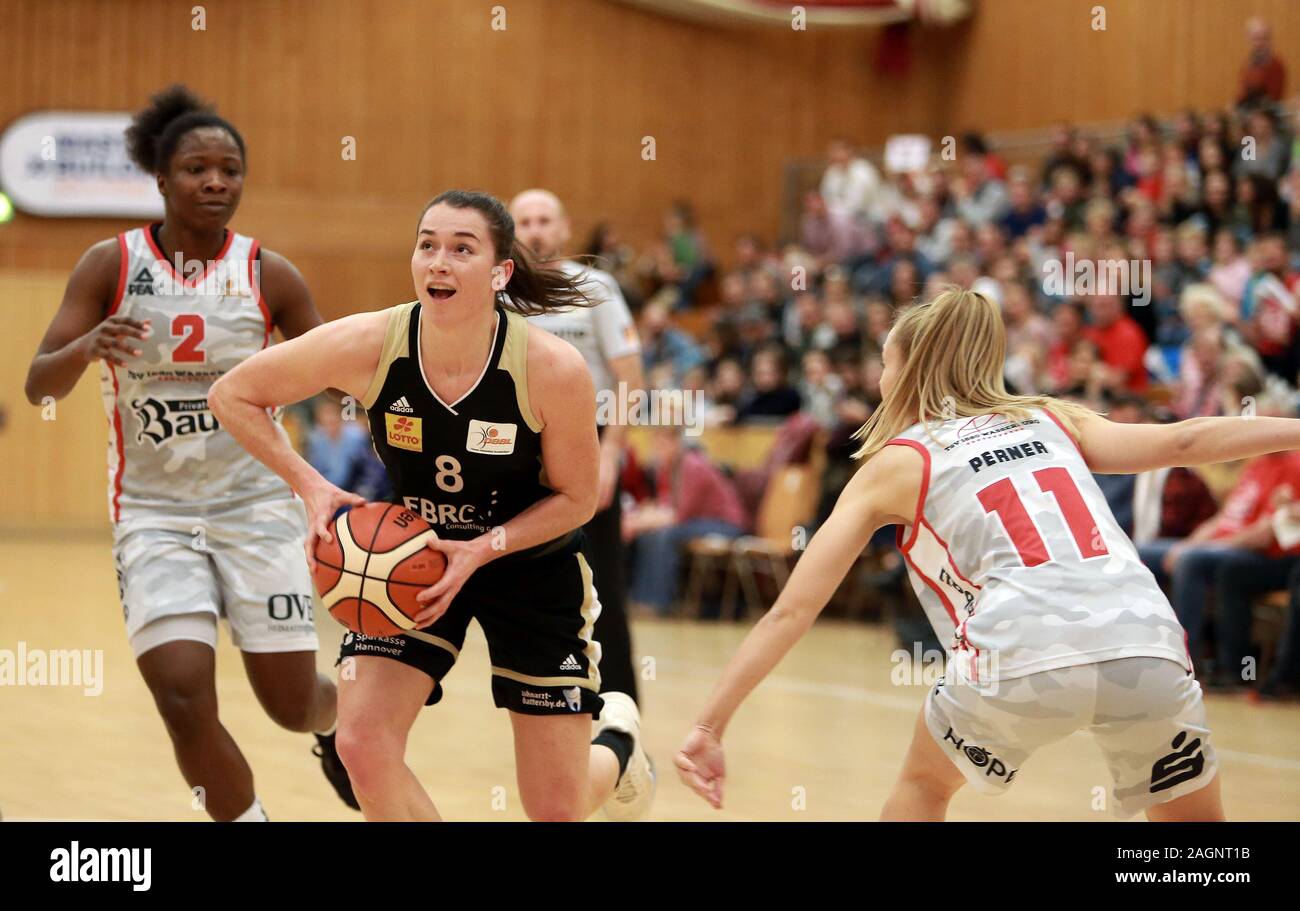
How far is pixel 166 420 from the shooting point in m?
4.50

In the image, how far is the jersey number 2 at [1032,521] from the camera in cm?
327

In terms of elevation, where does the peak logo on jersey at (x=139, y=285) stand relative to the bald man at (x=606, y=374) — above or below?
above

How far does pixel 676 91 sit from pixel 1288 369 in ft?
36.8

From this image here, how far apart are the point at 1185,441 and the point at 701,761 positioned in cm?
126

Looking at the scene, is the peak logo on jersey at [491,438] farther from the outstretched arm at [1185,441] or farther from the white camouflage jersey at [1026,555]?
the outstretched arm at [1185,441]

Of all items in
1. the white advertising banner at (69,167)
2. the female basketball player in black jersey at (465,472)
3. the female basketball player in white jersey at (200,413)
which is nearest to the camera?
the female basketball player in black jersey at (465,472)

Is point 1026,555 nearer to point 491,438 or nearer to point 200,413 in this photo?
point 491,438

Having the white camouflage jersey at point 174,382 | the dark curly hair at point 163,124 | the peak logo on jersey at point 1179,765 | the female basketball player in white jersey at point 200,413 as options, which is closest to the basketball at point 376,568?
the female basketball player in white jersey at point 200,413

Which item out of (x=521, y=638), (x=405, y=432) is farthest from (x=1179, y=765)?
(x=405, y=432)

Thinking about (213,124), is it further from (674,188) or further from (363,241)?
(674,188)

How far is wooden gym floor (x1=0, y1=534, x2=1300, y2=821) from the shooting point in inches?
219

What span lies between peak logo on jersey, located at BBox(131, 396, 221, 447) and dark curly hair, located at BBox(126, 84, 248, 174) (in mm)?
683
